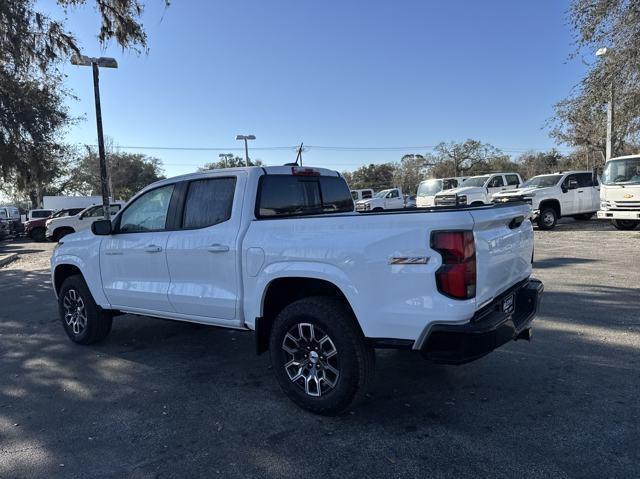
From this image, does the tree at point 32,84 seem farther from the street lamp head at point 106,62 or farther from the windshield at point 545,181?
the windshield at point 545,181

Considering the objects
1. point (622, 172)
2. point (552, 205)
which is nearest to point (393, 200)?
point (552, 205)

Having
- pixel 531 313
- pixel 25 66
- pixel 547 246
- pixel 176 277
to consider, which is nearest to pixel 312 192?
pixel 176 277

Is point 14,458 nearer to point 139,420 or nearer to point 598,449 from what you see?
point 139,420

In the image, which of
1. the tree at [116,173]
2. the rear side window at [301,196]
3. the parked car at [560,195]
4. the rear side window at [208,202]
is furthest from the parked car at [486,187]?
the tree at [116,173]

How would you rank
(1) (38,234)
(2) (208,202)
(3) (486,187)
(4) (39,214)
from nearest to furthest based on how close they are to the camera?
(2) (208,202), (3) (486,187), (1) (38,234), (4) (39,214)

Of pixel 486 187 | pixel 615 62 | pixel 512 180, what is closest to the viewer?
pixel 615 62

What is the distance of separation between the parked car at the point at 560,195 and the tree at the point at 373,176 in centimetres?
7812

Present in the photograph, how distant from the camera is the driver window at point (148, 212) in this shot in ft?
15.5

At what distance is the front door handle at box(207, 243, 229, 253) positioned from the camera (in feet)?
13.2

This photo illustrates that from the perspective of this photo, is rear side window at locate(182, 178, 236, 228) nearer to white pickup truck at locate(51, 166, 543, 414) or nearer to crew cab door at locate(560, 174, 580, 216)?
white pickup truck at locate(51, 166, 543, 414)

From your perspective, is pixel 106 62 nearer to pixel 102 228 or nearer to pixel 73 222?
pixel 73 222

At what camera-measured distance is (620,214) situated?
1415 centimetres

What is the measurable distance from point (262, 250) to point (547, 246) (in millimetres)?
11238

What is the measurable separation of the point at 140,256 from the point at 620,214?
14.2 metres
